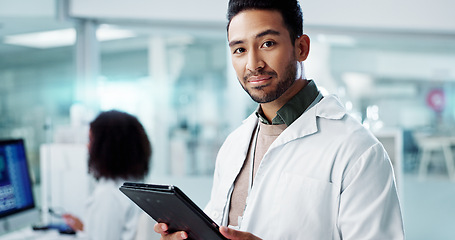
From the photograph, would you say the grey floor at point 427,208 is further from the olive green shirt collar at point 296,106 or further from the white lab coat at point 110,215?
the olive green shirt collar at point 296,106

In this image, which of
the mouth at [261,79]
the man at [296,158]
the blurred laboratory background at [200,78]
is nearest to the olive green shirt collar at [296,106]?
the man at [296,158]

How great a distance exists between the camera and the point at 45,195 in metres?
2.74

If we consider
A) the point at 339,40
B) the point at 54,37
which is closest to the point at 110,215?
the point at 54,37

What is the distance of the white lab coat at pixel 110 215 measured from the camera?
1.94 metres

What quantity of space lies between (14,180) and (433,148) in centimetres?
300

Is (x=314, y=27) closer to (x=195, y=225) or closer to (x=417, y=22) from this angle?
(x=417, y=22)

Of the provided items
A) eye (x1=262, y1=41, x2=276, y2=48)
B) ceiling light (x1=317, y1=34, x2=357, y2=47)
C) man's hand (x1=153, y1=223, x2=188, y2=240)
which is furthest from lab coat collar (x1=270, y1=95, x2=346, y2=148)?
ceiling light (x1=317, y1=34, x2=357, y2=47)

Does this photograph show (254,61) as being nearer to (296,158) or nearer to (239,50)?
(239,50)

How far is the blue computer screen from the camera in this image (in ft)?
7.22

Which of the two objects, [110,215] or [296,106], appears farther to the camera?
[110,215]

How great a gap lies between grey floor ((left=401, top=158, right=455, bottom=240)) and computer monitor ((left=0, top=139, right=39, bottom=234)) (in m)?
2.73

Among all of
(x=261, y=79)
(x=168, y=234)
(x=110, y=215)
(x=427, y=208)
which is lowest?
(x=427, y=208)

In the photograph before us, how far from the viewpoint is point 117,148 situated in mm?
2082

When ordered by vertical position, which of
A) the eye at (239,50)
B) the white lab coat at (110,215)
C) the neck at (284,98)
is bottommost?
the white lab coat at (110,215)
